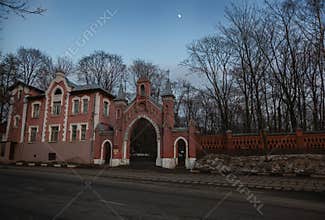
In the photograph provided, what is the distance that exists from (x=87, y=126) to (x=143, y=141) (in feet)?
24.9

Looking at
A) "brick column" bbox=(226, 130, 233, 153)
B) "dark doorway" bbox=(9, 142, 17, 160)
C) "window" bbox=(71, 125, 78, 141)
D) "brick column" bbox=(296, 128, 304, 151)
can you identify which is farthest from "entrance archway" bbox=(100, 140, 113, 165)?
"brick column" bbox=(296, 128, 304, 151)

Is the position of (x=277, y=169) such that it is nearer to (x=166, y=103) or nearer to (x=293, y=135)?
(x=293, y=135)

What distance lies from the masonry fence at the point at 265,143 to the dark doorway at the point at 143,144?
6654 mm

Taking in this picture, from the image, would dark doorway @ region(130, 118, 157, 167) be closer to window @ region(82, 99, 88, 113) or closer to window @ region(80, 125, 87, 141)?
window @ region(80, 125, 87, 141)

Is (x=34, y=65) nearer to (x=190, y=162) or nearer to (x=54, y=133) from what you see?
(x=54, y=133)

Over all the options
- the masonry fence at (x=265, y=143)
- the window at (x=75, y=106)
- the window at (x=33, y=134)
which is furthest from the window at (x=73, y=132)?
the masonry fence at (x=265, y=143)

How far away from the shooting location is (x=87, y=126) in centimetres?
2803

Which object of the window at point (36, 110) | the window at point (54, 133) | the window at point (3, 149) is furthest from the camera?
the window at point (36, 110)

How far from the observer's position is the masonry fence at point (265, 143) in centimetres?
1780

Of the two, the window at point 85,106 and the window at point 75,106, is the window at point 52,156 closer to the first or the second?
the window at point 75,106

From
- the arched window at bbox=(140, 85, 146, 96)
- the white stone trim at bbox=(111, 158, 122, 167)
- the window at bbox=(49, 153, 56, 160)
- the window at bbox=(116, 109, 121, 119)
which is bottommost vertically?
the white stone trim at bbox=(111, 158, 122, 167)

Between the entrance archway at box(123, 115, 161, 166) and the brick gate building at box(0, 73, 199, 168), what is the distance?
0.11 meters

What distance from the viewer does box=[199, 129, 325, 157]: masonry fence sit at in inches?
701

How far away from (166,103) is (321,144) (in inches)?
524
